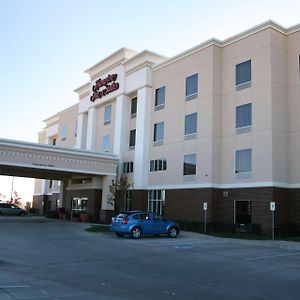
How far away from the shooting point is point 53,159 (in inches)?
1491

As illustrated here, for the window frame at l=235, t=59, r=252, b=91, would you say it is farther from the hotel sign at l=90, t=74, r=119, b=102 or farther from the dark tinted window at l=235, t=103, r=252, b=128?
the hotel sign at l=90, t=74, r=119, b=102

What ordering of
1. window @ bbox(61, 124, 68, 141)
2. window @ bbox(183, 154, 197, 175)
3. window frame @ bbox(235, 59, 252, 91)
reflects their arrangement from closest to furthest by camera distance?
window frame @ bbox(235, 59, 252, 91) < window @ bbox(183, 154, 197, 175) < window @ bbox(61, 124, 68, 141)

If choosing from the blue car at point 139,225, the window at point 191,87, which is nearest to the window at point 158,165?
the window at point 191,87

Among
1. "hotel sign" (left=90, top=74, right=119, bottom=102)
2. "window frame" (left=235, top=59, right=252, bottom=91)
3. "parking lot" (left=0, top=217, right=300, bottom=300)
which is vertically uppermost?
"hotel sign" (left=90, top=74, right=119, bottom=102)

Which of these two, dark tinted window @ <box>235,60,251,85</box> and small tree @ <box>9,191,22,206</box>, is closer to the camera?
dark tinted window @ <box>235,60,251,85</box>

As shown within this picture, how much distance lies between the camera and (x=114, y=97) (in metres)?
A: 44.2

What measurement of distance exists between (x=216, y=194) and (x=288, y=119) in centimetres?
728

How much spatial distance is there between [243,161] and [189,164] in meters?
4.80

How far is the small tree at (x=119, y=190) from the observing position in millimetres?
38188

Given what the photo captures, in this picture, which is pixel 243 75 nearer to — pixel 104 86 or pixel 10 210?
pixel 104 86

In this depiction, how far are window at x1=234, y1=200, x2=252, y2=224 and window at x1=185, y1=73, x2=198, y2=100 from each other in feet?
31.0

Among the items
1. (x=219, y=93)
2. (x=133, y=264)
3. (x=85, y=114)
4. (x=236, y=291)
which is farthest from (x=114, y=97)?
(x=236, y=291)

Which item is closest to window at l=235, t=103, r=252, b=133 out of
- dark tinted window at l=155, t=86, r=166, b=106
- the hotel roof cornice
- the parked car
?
the hotel roof cornice

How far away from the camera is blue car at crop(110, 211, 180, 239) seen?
1003 inches
